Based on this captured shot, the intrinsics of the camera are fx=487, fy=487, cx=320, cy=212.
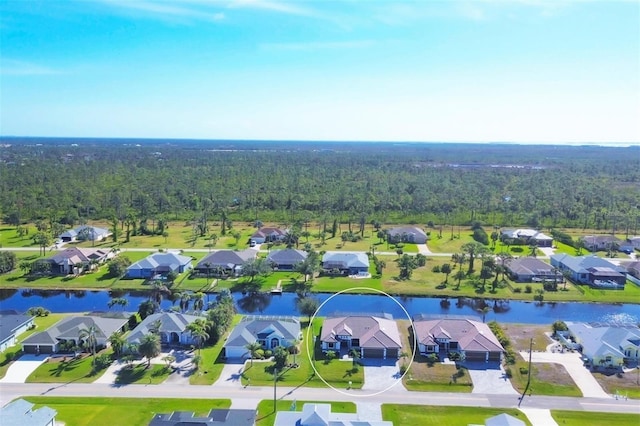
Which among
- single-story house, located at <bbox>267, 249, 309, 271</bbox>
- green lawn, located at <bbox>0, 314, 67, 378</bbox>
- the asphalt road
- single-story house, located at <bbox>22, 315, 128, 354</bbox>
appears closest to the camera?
the asphalt road

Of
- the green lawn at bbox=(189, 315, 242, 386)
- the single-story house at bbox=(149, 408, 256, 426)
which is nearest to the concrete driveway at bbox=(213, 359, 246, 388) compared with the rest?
the green lawn at bbox=(189, 315, 242, 386)

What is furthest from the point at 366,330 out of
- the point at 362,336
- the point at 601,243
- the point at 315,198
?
the point at 315,198

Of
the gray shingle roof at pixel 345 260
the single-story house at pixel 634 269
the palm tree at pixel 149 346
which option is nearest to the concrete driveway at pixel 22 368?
the palm tree at pixel 149 346

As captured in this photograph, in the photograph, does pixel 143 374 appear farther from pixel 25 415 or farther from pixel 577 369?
pixel 577 369

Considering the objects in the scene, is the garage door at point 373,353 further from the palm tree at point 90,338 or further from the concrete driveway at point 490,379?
the palm tree at point 90,338

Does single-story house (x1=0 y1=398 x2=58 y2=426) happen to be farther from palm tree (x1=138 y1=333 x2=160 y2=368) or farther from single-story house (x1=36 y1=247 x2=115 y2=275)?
single-story house (x1=36 y1=247 x2=115 y2=275)

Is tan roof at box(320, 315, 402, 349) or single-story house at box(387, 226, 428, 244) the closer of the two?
tan roof at box(320, 315, 402, 349)
